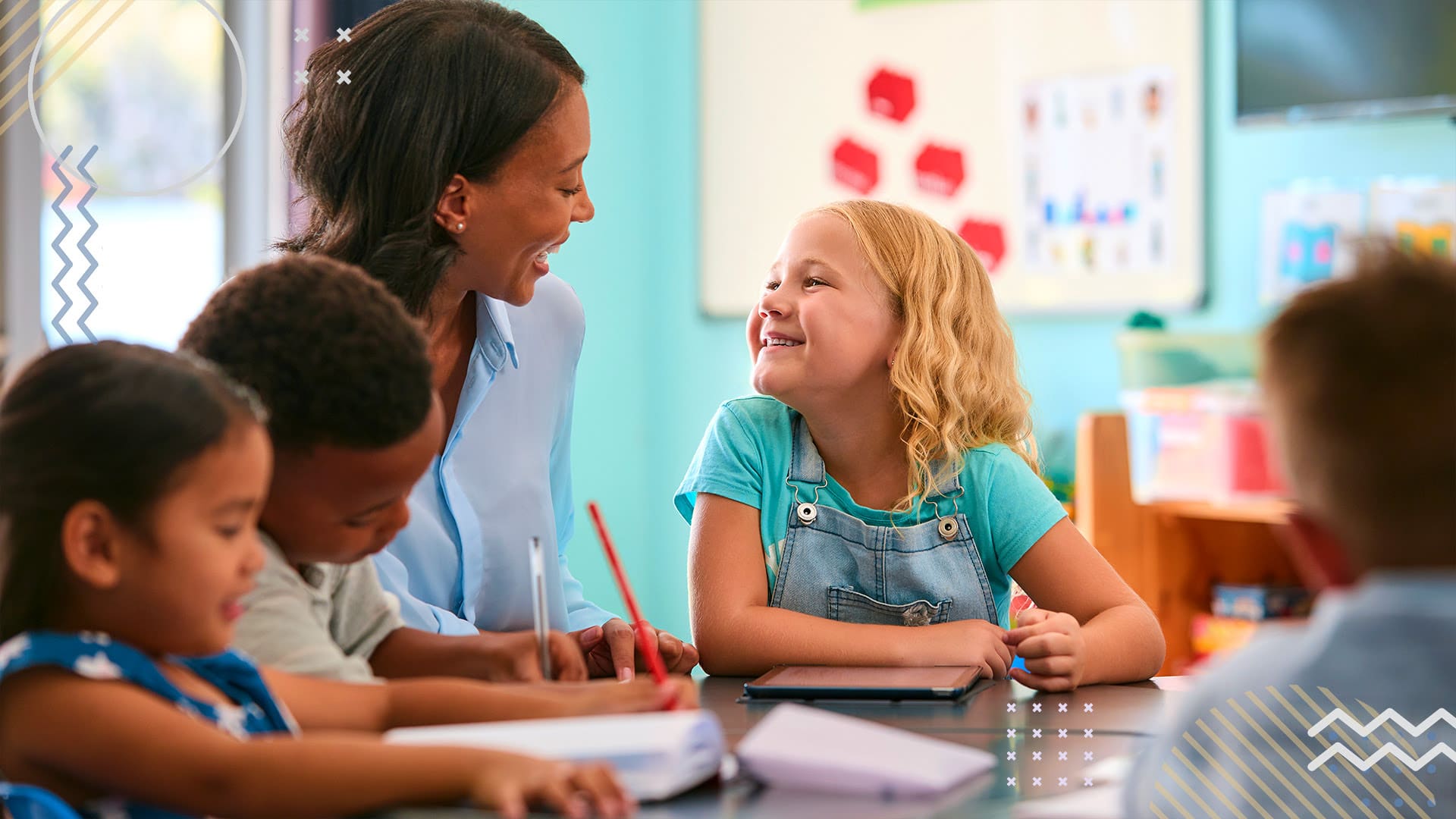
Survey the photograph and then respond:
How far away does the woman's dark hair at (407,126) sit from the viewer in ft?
4.22

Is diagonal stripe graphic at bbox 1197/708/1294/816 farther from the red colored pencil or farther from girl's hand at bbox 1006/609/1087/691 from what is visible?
girl's hand at bbox 1006/609/1087/691

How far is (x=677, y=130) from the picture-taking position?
3387mm

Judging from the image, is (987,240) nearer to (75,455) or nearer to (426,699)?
(426,699)

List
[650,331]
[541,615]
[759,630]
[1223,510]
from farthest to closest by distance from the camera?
[650,331]
[1223,510]
[759,630]
[541,615]

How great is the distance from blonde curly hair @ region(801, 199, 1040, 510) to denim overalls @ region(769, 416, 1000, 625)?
4 centimetres

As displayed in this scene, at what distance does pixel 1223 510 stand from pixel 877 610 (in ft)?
4.26

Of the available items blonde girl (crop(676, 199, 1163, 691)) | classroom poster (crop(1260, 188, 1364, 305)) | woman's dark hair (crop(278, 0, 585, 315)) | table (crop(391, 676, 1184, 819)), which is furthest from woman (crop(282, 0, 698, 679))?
classroom poster (crop(1260, 188, 1364, 305))

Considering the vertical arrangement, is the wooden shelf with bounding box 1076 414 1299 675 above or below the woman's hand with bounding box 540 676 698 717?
below

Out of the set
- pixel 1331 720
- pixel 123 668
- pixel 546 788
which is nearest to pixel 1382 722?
pixel 1331 720

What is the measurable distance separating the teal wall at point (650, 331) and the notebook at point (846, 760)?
2163 mm

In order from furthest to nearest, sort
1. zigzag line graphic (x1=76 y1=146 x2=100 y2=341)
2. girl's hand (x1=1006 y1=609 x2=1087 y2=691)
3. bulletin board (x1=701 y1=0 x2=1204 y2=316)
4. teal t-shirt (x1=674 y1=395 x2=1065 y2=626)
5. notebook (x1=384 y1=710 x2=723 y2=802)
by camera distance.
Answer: bulletin board (x1=701 y1=0 x2=1204 y2=316), teal t-shirt (x1=674 y1=395 x2=1065 y2=626), zigzag line graphic (x1=76 y1=146 x2=100 y2=341), girl's hand (x1=1006 y1=609 x2=1087 y2=691), notebook (x1=384 y1=710 x2=723 y2=802)

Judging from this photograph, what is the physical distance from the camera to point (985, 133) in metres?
2.96

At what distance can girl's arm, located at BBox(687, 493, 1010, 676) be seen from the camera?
1146 millimetres

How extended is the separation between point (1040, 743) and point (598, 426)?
8.04 feet
